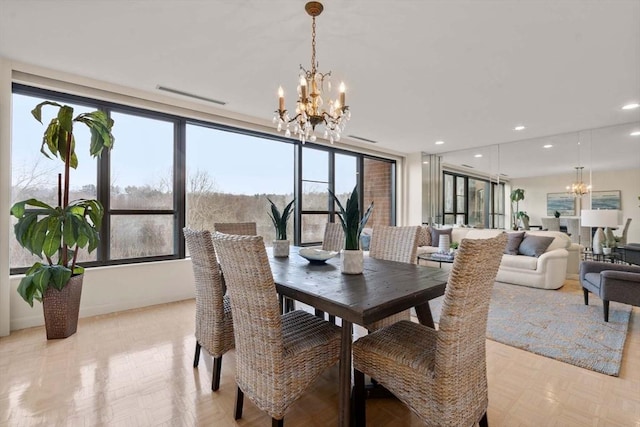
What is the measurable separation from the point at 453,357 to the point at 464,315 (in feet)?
0.57

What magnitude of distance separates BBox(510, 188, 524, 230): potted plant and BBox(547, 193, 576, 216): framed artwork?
0.47m

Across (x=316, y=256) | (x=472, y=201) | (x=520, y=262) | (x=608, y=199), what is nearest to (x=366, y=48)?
(x=316, y=256)

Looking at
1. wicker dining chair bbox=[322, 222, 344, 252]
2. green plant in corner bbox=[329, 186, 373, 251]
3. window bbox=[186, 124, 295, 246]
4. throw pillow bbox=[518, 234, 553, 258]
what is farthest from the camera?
throw pillow bbox=[518, 234, 553, 258]

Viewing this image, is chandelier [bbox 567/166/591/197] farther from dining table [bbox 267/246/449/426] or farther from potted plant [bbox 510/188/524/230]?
dining table [bbox 267/246/449/426]

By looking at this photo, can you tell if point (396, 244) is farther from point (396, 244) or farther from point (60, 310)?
point (60, 310)

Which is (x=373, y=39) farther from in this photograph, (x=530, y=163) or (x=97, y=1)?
(x=530, y=163)

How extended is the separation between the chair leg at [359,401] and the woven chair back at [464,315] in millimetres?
456

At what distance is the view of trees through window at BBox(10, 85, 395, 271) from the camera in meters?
3.03

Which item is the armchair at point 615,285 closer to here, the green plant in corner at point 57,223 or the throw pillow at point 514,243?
the throw pillow at point 514,243

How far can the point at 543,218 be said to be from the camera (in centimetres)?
599

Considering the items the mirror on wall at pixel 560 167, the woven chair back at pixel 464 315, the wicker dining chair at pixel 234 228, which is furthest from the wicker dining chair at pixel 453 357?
the mirror on wall at pixel 560 167

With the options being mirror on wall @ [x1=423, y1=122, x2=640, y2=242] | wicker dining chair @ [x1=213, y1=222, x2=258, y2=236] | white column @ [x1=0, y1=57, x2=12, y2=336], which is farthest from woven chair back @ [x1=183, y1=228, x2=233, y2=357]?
mirror on wall @ [x1=423, y1=122, x2=640, y2=242]

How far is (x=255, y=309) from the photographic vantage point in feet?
4.52

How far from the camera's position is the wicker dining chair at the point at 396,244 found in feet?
8.14
